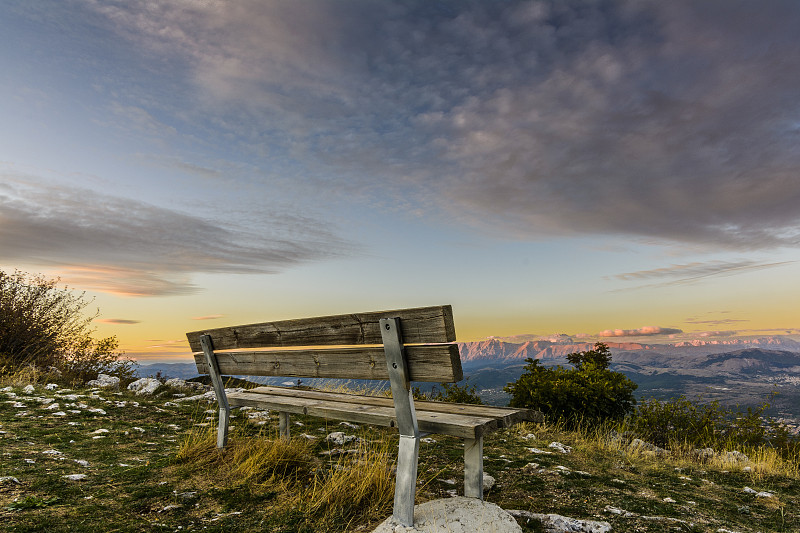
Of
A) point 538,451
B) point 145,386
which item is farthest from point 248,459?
point 145,386

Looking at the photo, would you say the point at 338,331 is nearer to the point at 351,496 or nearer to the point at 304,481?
the point at 351,496

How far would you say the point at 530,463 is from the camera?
5.34 meters

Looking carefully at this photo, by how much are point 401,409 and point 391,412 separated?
2.43 feet

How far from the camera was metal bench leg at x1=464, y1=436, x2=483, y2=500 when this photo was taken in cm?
350

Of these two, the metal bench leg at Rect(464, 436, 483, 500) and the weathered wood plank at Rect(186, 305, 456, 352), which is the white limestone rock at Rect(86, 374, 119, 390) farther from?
the metal bench leg at Rect(464, 436, 483, 500)

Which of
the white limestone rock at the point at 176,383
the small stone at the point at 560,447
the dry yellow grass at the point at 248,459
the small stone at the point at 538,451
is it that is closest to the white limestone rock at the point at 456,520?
the dry yellow grass at the point at 248,459

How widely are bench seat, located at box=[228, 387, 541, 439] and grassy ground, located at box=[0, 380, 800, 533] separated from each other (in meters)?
0.42

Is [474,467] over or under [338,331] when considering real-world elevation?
under

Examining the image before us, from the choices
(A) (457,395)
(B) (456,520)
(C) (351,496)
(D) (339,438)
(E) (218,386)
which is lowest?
(A) (457,395)

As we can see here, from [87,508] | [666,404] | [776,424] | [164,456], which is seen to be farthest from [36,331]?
[776,424]

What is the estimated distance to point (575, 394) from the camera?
335 inches

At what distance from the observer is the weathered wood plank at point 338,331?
9.07 ft

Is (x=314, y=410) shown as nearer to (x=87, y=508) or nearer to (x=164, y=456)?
(x=87, y=508)

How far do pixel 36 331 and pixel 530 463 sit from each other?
14.3 m
